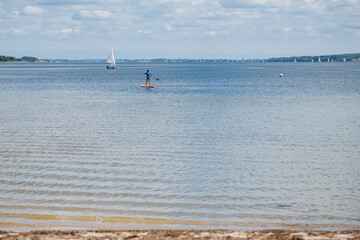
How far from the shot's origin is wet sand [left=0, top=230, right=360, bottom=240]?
954cm

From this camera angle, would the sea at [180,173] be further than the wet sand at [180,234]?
Yes

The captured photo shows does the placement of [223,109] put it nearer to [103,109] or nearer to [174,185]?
[103,109]

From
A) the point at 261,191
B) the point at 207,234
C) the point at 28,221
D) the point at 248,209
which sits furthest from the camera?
the point at 261,191

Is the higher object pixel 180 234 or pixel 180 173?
pixel 180 234

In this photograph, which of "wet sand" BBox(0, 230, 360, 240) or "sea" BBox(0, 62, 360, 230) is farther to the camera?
"sea" BBox(0, 62, 360, 230)

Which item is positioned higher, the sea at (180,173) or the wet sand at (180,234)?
the wet sand at (180,234)

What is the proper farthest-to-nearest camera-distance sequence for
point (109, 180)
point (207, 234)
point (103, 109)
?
point (103, 109)
point (109, 180)
point (207, 234)

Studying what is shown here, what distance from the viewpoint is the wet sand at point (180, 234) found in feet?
31.3

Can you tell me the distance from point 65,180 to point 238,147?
8020 mm

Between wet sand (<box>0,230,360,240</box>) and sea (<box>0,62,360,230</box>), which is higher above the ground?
wet sand (<box>0,230,360,240</box>)

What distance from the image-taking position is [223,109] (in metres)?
37.4

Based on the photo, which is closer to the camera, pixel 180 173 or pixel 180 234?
pixel 180 234

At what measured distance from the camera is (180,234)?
9.82 metres

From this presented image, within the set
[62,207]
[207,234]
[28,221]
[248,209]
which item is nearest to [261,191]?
[248,209]
